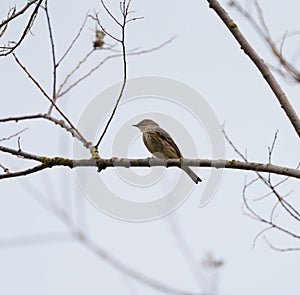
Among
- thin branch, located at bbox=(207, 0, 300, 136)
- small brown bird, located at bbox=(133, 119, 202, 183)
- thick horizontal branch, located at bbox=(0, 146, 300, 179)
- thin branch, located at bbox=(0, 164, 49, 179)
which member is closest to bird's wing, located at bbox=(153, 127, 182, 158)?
small brown bird, located at bbox=(133, 119, 202, 183)

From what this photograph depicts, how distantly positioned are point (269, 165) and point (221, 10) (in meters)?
1.00

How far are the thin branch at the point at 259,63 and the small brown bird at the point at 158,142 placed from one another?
398 cm

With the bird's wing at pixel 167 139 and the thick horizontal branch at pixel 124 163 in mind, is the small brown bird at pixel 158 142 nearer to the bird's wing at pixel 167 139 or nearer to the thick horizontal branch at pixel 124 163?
the bird's wing at pixel 167 139

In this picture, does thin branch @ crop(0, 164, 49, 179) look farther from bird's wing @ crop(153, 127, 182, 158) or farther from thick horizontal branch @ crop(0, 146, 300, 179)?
bird's wing @ crop(153, 127, 182, 158)

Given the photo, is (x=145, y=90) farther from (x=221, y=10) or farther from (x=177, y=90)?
(x=221, y=10)

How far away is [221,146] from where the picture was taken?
16.7 ft

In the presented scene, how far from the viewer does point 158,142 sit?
7.78 metres

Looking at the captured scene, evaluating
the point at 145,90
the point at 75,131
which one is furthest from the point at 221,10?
the point at 145,90

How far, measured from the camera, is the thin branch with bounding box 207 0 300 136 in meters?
3.38

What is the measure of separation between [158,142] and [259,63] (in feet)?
14.2

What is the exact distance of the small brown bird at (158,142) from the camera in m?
7.66

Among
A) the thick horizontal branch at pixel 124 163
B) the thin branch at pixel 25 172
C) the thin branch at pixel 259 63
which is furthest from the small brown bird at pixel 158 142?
the thin branch at pixel 259 63

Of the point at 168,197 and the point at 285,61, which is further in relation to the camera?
the point at 168,197

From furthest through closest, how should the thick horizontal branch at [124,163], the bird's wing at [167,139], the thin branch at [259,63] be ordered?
the bird's wing at [167,139]
the thick horizontal branch at [124,163]
the thin branch at [259,63]
